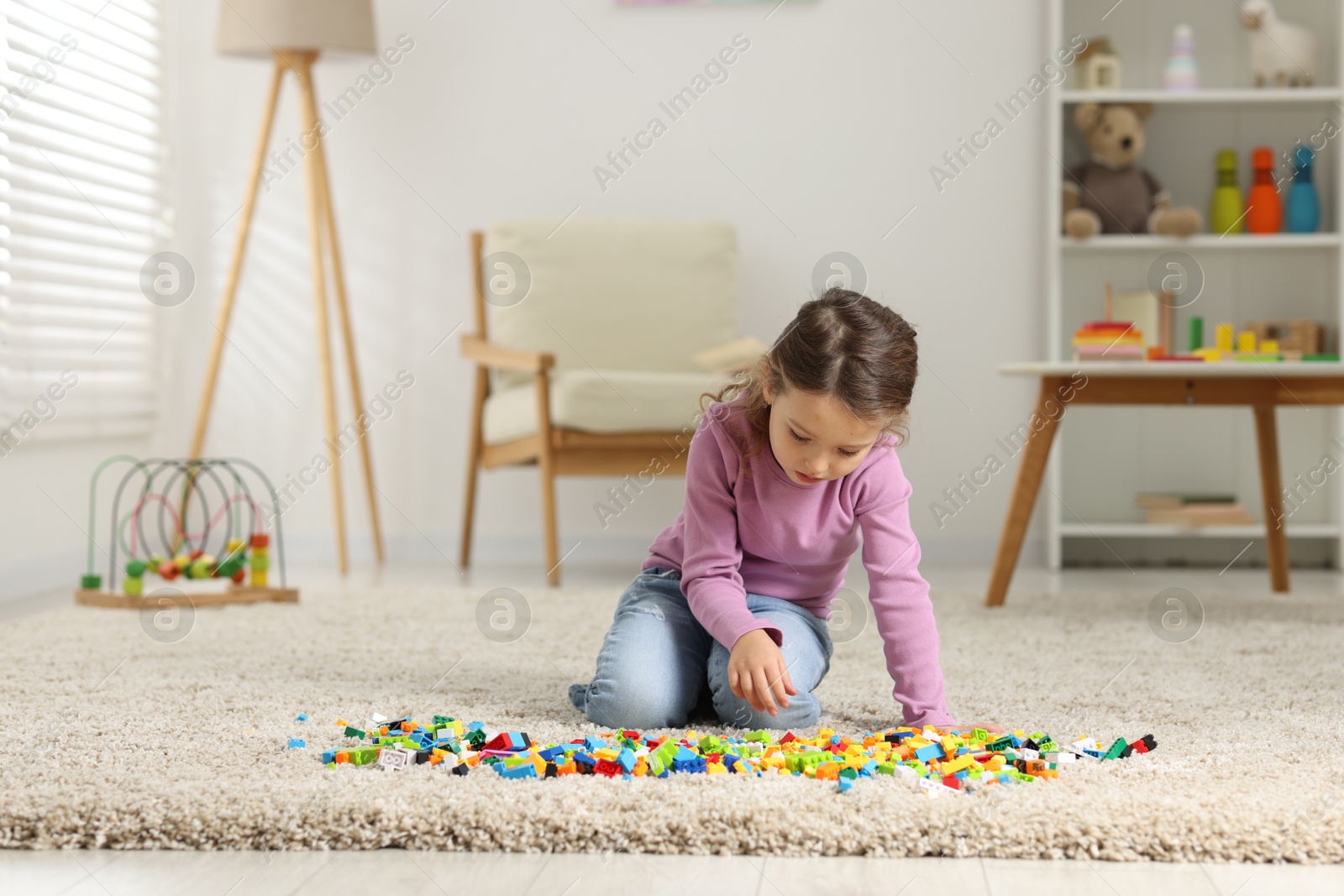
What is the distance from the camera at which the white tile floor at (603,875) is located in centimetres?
93

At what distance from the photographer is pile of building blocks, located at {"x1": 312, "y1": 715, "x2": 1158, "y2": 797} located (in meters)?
1.14

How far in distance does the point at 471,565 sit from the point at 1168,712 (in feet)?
6.48

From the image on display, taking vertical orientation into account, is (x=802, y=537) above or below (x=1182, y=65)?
below

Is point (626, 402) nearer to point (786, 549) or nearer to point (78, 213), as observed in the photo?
point (786, 549)

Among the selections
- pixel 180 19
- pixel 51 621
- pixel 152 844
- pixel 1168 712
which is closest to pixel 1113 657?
pixel 1168 712

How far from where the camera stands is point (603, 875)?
959 millimetres

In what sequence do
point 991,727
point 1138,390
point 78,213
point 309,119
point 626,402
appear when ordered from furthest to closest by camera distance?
point 309,119, point 78,213, point 626,402, point 1138,390, point 991,727

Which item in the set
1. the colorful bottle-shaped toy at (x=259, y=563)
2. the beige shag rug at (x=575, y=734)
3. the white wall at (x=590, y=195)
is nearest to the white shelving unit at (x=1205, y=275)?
the white wall at (x=590, y=195)

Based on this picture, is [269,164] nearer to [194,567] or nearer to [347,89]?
[347,89]

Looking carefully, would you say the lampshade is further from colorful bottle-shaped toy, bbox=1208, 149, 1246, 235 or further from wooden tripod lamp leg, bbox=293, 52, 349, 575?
colorful bottle-shaped toy, bbox=1208, 149, 1246, 235

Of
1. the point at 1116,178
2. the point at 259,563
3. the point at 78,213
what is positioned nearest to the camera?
the point at 259,563

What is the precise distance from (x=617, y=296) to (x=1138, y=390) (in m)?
1.27

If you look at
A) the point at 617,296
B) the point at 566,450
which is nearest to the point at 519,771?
the point at 566,450

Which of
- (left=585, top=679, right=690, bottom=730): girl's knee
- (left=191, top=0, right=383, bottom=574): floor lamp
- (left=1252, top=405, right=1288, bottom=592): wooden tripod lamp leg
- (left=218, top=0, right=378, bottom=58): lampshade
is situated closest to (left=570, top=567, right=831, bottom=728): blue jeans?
(left=585, top=679, right=690, bottom=730): girl's knee
